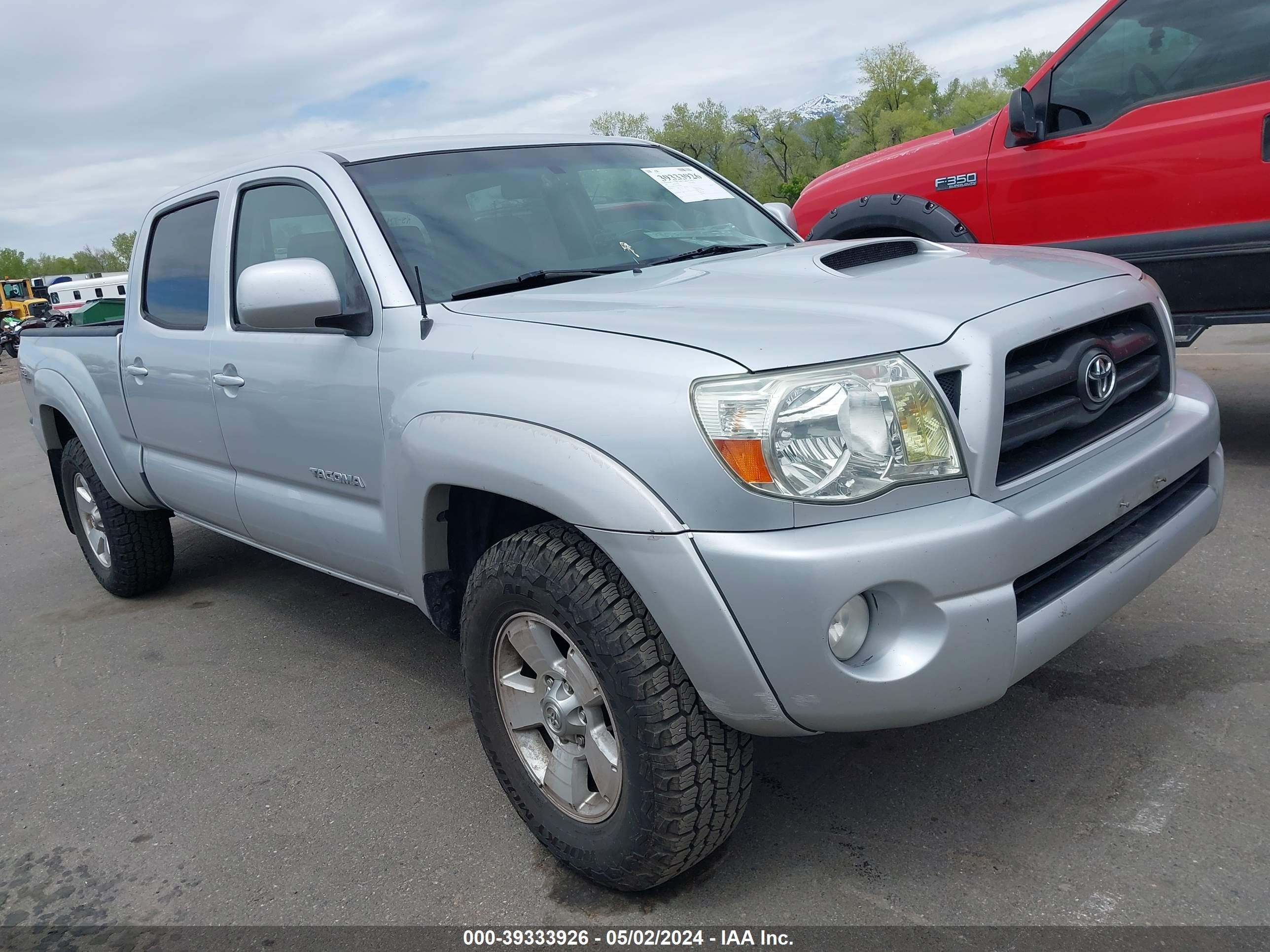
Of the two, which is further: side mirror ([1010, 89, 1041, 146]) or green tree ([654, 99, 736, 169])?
green tree ([654, 99, 736, 169])

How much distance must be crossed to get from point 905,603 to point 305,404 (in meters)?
1.83

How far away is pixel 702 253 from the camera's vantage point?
326 cm

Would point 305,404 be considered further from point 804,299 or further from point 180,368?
point 804,299

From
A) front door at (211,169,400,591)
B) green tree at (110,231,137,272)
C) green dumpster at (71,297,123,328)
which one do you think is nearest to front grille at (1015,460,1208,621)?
front door at (211,169,400,591)

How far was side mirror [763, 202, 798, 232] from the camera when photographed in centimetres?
382

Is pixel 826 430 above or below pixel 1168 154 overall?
below

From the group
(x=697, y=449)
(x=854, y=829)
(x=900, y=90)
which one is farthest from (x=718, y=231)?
(x=900, y=90)

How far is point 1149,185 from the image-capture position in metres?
4.52

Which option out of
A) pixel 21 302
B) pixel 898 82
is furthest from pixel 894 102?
pixel 21 302

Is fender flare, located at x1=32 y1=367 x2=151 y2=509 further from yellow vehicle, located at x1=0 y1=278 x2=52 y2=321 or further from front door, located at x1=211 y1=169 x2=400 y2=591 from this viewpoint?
yellow vehicle, located at x1=0 y1=278 x2=52 y2=321

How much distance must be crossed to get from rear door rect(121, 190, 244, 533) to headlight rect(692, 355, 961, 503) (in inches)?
85.8

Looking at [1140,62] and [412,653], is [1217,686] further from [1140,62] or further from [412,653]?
[1140,62]

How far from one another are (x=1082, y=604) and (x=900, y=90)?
62114 millimetres

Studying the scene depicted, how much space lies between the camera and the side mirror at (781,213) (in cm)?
382
